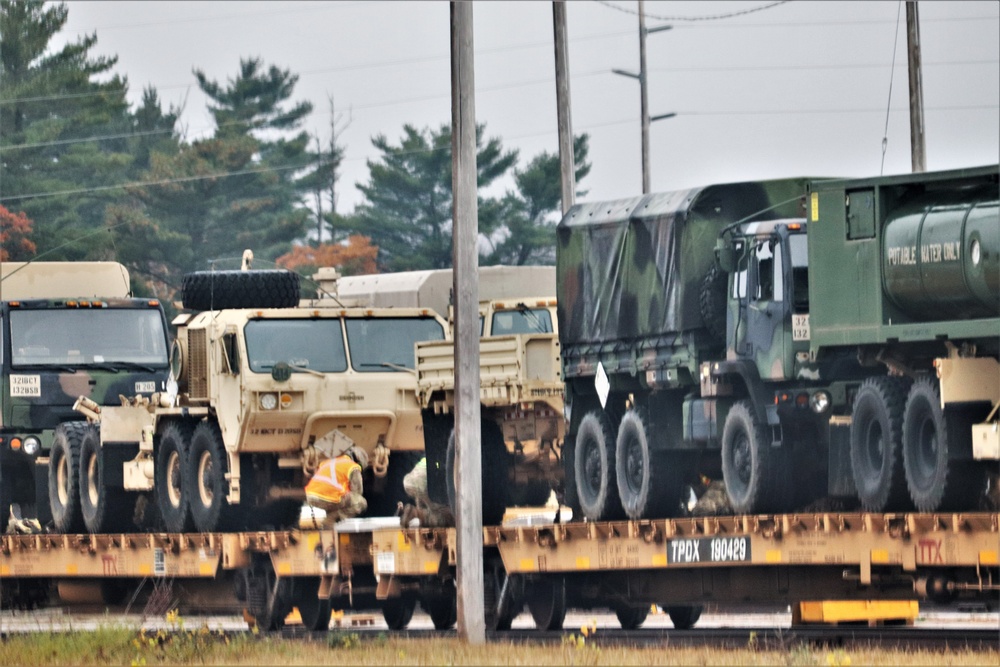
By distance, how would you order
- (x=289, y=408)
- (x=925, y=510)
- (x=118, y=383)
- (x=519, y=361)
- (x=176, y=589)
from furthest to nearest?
1. (x=118, y=383)
2. (x=176, y=589)
3. (x=289, y=408)
4. (x=519, y=361)
5. (x=925, y=510)

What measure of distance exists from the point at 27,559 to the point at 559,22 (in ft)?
33.9

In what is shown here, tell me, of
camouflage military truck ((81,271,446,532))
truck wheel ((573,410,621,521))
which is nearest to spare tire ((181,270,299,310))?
camouflage military truck ((81,271,446,532))

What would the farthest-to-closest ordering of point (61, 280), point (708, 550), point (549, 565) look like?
point (61, 280) → point (549, 565) → point (708, 550)

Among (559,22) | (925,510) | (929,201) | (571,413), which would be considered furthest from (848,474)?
(559,22)

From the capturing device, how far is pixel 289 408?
2208cm

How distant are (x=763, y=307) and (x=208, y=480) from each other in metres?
7.43

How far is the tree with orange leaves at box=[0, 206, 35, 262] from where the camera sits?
53.2 metres

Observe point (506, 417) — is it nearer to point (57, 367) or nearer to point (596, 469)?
point (596, 469)

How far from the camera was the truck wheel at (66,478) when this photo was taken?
83.4 feet

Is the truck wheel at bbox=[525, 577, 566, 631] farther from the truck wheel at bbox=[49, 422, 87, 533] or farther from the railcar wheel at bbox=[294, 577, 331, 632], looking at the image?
the truck wheel at bbox=[49, 422, 87, 533]

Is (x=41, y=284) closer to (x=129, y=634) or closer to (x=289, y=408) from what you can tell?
(x=289, y=408)

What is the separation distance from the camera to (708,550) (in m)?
17.8

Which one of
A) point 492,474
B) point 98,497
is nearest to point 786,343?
point 492,474

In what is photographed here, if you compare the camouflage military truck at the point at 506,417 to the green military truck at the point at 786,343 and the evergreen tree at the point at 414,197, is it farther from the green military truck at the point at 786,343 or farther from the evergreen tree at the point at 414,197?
the evergreen tree at the point at 414,197
